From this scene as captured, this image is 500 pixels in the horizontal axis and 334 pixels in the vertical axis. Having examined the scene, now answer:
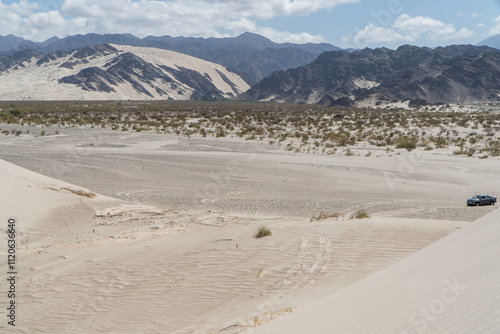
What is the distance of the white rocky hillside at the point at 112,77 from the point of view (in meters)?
125

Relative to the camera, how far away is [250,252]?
824cm

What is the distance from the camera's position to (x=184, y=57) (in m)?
184

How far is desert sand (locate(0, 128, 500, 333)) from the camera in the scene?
14.6ft

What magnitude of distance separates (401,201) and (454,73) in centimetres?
9735

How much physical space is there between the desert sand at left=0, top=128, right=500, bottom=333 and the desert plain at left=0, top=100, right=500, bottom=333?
0.03 metres

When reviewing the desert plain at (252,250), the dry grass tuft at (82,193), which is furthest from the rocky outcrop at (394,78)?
the dry grass tuft at (82,193)

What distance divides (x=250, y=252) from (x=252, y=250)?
0.11 meters

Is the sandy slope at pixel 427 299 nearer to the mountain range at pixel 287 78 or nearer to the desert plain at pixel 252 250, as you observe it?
the desert plain at pixel 252 250

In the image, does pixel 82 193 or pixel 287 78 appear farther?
pixel 287 78

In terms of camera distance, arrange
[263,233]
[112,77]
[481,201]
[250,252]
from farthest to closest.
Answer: [112,77] < [481,201] < [263,233] < [250,252]

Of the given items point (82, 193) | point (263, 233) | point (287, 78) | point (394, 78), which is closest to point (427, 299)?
point (263, 233)

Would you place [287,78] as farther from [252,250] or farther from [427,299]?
[427,299]

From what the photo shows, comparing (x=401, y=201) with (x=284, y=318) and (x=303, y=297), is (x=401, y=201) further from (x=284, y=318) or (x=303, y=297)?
(x=284, y=318)

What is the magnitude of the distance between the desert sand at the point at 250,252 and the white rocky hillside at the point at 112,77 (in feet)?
368
